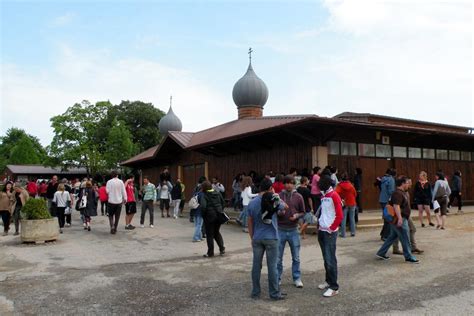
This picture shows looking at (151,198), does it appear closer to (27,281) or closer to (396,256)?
(27,281)

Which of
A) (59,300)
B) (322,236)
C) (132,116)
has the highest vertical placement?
(132,116)

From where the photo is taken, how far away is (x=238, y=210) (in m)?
17.5

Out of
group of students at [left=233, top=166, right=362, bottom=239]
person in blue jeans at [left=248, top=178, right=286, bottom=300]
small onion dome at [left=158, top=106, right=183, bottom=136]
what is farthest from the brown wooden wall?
small onion dome at [left=158, top=106, right=183, bottom=136]

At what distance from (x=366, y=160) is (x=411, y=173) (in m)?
2.77

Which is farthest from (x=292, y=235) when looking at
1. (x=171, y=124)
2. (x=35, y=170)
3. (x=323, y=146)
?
(x=35, y=170)

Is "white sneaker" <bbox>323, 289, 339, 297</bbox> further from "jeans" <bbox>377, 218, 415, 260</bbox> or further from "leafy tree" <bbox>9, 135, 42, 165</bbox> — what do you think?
"leafy tree" <bbox>9, 135, 42, 165</bbox>

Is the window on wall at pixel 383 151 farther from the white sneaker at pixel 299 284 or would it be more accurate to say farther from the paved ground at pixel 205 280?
the white sneaker at pixel 299 284

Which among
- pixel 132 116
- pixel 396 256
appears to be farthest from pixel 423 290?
pixel 132 116

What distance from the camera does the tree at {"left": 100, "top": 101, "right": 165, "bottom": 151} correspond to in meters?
46.4

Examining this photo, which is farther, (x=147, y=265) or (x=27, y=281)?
(x=147, y=265)

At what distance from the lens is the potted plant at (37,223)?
1101cm

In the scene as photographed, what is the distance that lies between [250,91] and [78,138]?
2466cm

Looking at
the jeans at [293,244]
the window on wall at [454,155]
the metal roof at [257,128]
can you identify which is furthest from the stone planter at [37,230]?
the window on wall at [454,155]

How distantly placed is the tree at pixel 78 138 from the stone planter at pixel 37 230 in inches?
1212
